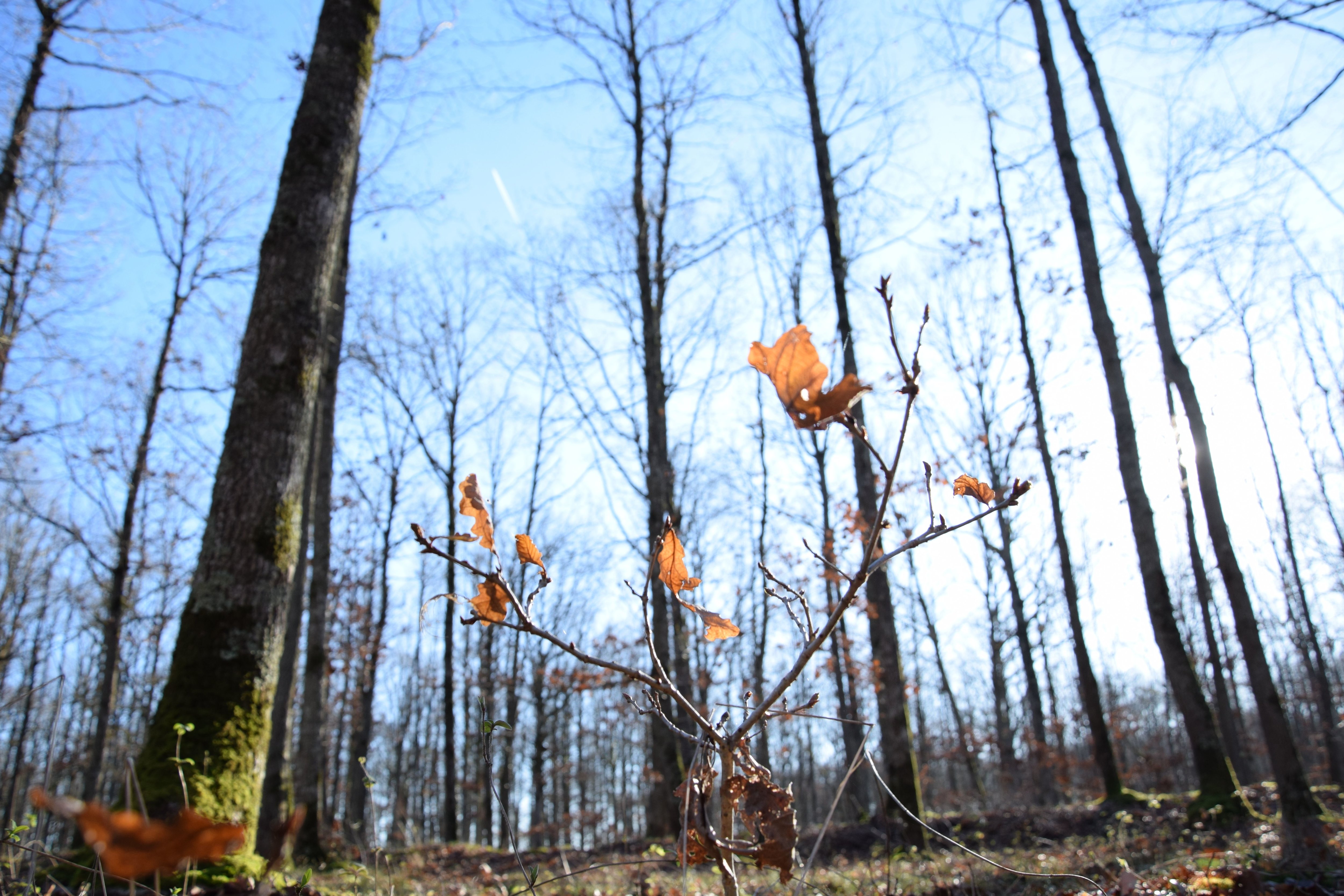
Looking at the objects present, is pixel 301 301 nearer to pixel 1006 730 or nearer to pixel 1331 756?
pixel 1006 730

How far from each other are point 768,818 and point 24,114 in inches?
420

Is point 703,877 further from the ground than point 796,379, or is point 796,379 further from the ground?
point 796,379

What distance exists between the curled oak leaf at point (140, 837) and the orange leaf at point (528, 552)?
0.65 m

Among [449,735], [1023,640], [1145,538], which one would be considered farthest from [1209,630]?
[449,735]

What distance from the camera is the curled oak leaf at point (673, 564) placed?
122 centimetres

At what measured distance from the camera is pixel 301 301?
357 cm

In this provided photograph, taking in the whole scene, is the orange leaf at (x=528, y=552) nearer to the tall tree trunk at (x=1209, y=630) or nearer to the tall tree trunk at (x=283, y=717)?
the tall tree trunk at (x=283, y=717)

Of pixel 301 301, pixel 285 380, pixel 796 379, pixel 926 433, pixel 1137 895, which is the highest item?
pixel 926 433

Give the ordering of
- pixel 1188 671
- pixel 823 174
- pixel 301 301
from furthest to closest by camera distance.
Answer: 1. pixel 823 174
2. pixel 1188 671
3. pixel 301 301

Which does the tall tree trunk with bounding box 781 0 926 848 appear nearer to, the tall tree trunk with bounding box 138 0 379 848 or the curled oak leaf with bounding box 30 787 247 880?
the tall tree trunk with bounding box 138 0 379 848

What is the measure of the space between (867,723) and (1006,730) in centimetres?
1865

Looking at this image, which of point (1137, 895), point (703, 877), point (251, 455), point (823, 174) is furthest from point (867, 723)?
point (823, 174)

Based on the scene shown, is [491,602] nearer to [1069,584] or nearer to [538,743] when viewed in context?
[1069,584]

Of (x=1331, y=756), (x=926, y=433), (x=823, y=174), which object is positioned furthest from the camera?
(x=1331, y=756)
